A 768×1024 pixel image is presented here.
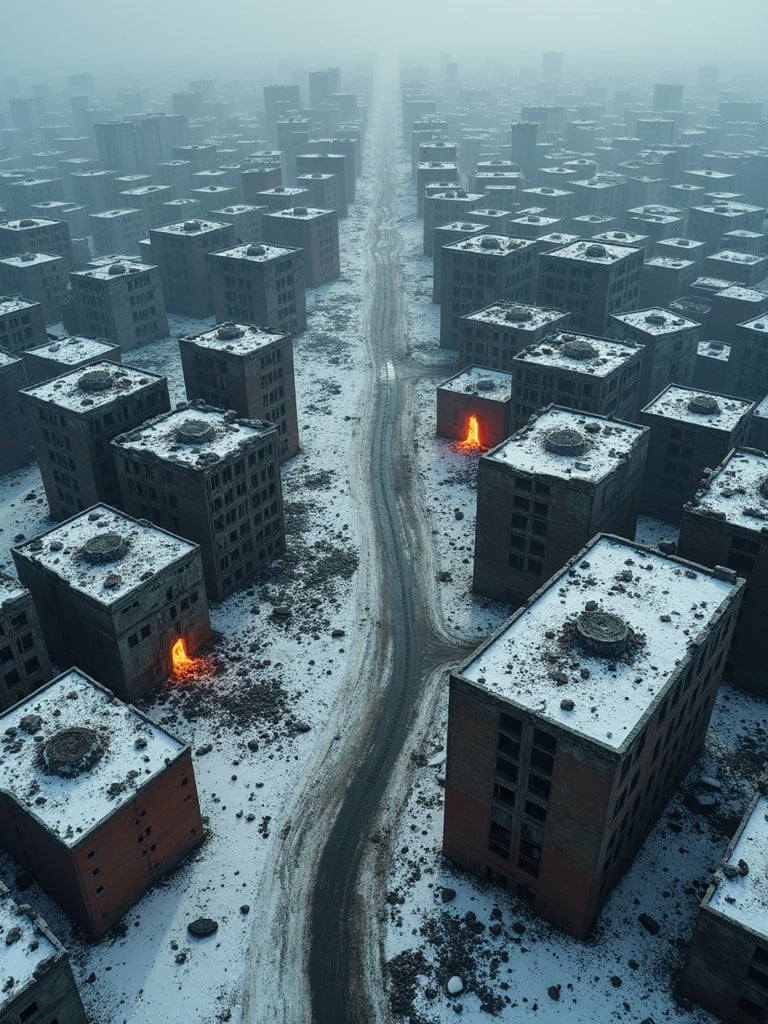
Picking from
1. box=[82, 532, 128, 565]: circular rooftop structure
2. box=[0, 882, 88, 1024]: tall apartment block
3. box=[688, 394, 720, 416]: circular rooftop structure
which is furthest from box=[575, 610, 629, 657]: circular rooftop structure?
box=[688, 394, 720, 416]: circular rooftop structure

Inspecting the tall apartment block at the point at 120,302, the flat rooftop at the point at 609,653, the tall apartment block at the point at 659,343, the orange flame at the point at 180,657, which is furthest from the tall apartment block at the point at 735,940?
the tall apartment block at the point at 120,302

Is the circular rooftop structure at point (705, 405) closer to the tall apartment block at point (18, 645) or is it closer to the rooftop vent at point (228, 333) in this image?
the rooftop vent at point (228, 333)

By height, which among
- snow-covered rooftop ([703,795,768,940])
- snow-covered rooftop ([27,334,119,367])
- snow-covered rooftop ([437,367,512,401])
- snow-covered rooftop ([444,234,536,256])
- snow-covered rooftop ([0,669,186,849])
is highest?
snow-covered rooftop ([444,234,536,256])

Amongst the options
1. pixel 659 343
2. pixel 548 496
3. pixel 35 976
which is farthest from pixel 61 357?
pixel 659 343

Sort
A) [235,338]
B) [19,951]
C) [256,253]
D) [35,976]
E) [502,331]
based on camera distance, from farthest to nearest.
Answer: [256,253]
[502,331]
[235,338]
[19,951]
[35,976]

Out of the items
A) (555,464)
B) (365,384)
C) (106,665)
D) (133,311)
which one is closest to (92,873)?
(106,665)

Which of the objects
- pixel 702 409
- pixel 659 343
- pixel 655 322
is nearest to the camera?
pixel 702 409

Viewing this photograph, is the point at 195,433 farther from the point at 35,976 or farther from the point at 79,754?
the point at 35,976

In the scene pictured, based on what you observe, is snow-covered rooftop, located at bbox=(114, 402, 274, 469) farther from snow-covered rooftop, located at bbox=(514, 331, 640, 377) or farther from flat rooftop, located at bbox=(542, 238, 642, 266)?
flat rooftop, located at bbox=(542, 238, 642, 266)

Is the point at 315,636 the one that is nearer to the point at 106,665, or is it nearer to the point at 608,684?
the point at 106,665
